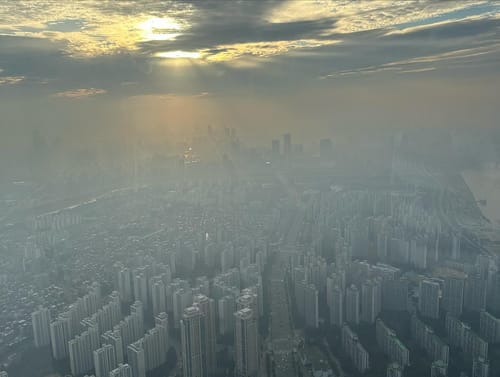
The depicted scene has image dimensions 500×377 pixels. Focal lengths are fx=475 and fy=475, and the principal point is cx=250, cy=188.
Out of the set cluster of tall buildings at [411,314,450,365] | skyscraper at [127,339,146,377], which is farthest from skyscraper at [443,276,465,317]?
skyscraper at [127,339,146,377]

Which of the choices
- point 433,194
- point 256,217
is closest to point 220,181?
point 256,217

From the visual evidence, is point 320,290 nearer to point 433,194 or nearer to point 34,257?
point 433,194

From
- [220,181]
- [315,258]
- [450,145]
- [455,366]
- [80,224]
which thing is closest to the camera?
[455,366]

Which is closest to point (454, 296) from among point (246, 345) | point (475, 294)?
point (475, 294)

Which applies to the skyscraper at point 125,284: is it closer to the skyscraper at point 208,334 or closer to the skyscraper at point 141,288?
the skyscraper at point 141,288

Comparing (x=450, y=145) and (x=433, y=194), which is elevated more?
(x=450, y=145)

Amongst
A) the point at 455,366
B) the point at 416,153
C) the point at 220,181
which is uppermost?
the point at 416,153

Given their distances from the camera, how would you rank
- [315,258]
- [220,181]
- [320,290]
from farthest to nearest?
1. [220,181]
2. [315,258]
3. [320,290]

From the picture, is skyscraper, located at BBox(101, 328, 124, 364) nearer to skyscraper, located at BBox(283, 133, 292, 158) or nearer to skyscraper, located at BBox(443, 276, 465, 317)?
skyscraper, located at BBox(443, 276, 465, 317)
